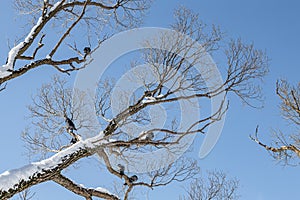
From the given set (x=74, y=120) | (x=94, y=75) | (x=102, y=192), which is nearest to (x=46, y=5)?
(x=94, y=75)

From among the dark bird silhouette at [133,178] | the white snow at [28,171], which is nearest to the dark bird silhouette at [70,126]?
the dark bird silhouette at [133,178]

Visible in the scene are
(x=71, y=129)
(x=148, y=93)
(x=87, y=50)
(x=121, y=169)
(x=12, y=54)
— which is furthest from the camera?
(x=71, y=129)

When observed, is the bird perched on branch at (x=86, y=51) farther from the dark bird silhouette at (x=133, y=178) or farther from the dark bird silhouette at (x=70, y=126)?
the dark bird silhouette at (x=133, y=178)

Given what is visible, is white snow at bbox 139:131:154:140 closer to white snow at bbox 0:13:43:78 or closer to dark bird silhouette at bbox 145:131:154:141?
dark bird silhouette at bbox 145:131:154:141

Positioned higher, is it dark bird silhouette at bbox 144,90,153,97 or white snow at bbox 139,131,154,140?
dark bird silhouette at bbox 144,90,153,97

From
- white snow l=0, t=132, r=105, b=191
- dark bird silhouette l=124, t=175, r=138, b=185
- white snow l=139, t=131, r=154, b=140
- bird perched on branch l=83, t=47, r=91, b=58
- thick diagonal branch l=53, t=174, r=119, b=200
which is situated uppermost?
bird perched on branch l=83, t=47, r=91, b=58

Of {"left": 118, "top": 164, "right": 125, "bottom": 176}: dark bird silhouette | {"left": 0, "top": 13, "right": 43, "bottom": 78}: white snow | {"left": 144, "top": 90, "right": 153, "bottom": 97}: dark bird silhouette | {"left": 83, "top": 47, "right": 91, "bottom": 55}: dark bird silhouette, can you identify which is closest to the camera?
{"left": 0, "top": 13, "right": 43, "bottom": 78}: white snow

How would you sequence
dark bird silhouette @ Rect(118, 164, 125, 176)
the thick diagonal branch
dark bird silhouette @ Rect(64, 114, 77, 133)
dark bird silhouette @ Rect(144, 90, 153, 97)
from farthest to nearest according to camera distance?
dark bird silhouette @ Rect(64, 114, 77, 133), dark bird silhouette @ Rect(118, 164, 125, 176), dark bird silhouette @ Rect(144, 90, 153, 97), the thick diagonal branch

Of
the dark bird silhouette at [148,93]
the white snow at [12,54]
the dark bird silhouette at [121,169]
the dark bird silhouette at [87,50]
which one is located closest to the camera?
the white snow at [12,54]

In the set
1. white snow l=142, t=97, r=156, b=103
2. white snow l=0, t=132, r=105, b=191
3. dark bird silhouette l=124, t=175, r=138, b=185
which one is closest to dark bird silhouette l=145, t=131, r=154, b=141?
white snow l=142, t=97, r=156, b=103

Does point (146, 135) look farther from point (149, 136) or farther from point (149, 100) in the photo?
point (149, 100)

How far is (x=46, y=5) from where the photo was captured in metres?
6.90

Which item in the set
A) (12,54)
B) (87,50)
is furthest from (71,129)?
(12,54)

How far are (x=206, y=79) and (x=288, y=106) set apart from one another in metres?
2.56
